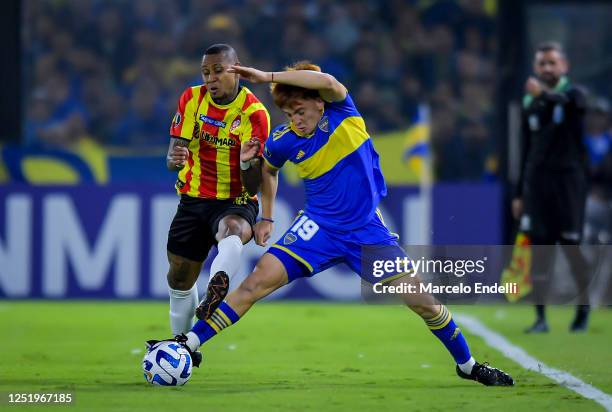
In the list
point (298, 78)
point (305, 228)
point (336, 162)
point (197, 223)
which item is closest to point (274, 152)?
point (336, 162)

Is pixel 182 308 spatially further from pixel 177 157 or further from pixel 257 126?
pixel 257 126

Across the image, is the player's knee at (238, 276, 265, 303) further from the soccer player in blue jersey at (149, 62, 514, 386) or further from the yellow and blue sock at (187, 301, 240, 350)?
the yellow and blue sock at (187, 301, 240, 350)

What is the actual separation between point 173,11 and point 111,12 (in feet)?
2.70

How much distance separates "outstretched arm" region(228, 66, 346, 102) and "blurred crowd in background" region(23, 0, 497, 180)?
8.74 meters

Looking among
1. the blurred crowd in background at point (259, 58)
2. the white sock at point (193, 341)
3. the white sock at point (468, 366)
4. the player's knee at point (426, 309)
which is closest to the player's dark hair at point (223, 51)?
the white sock at point (193, 341)

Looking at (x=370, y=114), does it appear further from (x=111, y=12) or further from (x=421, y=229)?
(x=111, y=12)

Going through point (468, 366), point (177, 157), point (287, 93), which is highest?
point (287, 93)

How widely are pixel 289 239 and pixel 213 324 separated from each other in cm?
66

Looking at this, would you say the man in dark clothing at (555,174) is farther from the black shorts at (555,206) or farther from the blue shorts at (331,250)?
the blue shorts at (331,250)

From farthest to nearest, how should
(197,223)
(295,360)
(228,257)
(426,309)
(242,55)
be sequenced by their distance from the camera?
(242,55), (295,360), (197,223), (228,257), (426,309)

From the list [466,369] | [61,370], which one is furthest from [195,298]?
[466,369]

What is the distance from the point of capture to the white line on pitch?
698 centimetres

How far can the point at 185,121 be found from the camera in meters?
8.16

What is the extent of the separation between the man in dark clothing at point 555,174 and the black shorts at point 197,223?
3775 millimetres
